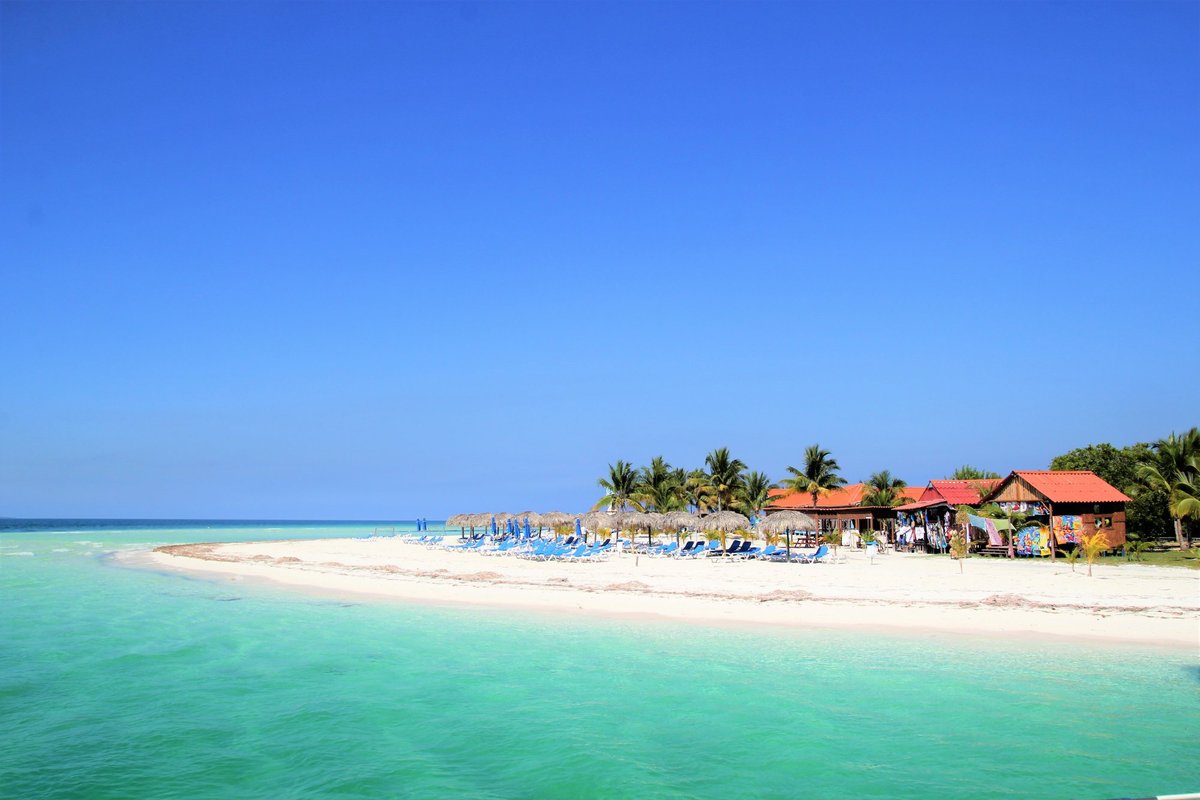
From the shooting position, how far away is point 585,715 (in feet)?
27.7

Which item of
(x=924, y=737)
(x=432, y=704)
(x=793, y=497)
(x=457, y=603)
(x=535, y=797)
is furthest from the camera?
(x=793, y=497)

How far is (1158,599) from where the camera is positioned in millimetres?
13484

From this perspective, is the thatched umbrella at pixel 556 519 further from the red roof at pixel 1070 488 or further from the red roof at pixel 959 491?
the red roof at pixel 1070 488

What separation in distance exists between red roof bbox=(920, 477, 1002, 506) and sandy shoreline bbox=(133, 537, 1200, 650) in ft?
13.0

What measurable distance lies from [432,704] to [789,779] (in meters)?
4.39

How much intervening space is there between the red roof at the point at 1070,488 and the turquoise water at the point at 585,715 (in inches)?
580

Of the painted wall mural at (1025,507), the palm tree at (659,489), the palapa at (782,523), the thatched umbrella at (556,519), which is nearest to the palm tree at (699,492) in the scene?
the palm tree at (659,489)

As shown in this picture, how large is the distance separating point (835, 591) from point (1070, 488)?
42.1ft

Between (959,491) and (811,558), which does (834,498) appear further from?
(811,558)

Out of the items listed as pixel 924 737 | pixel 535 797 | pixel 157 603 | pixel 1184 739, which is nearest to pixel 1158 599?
pixel 1184 739

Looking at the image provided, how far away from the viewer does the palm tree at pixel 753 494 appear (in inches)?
1645

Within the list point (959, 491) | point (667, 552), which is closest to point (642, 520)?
point (667, 552)

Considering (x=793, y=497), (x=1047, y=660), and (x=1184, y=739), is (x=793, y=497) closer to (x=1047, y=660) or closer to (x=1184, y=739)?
(x=1047, y=660)

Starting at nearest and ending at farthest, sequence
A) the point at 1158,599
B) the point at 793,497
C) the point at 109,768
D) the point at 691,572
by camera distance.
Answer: the point at 109,768 < the point at 1158,599 < the point at 691,572 < the point at 793,497
